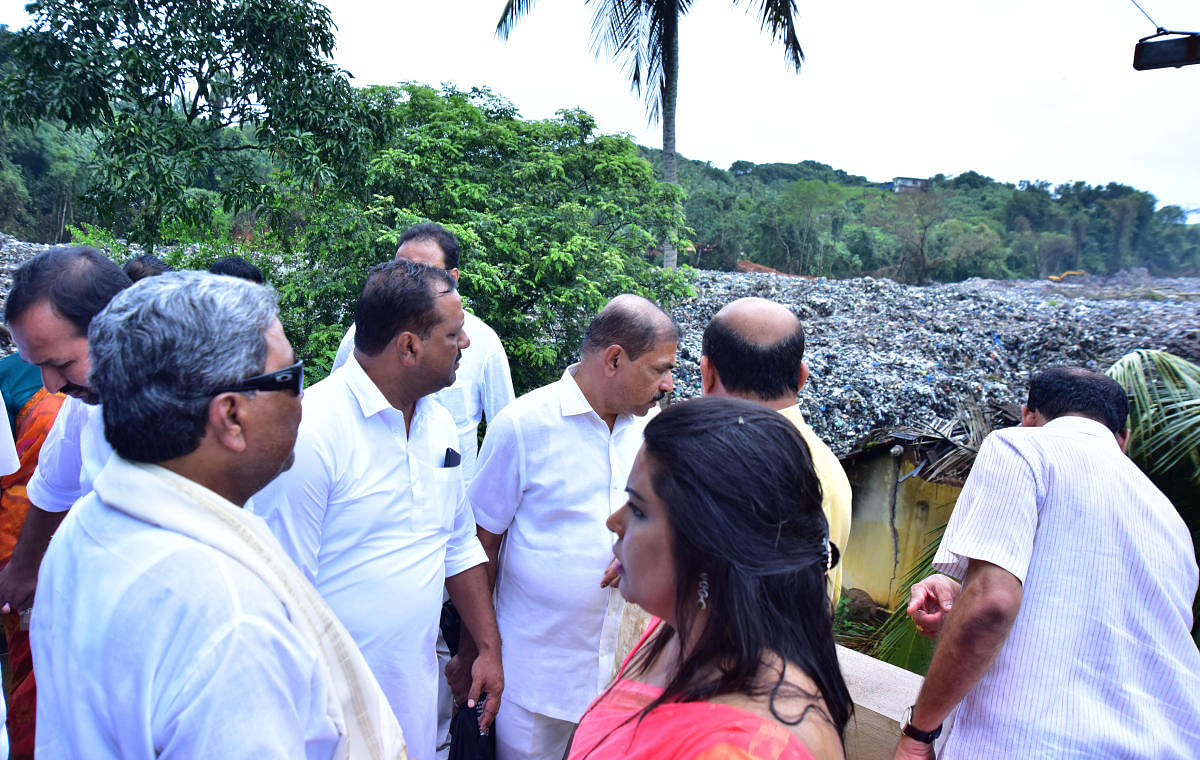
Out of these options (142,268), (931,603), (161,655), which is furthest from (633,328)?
(142,268)

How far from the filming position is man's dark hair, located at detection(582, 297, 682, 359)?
2549mm

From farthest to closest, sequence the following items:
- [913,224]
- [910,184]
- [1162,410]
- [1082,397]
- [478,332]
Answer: [910,184], [913,224], [478,332], [1162,410], [1082,397]

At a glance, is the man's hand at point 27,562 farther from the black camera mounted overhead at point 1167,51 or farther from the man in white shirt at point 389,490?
the black camera mounted overhead at point 1167,51

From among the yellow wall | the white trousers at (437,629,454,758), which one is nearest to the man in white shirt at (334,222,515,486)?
the white trousers at (437,629,454,758)

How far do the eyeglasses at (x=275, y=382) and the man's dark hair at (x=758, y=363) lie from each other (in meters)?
1.21

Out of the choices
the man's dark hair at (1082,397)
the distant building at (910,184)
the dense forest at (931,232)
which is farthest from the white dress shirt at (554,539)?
the distant building at (910,184)

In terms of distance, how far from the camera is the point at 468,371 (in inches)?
156

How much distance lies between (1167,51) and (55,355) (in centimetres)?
572

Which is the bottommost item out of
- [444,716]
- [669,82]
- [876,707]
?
[444,716]

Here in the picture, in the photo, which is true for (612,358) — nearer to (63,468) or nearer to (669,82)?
(63,468)

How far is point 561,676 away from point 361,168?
6.94 meters

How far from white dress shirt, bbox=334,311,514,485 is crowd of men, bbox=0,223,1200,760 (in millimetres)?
1200

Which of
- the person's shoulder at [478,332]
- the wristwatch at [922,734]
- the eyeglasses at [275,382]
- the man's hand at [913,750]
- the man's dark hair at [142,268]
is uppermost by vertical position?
the man's dark hair at [142,268]

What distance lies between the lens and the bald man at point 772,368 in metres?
2.15
